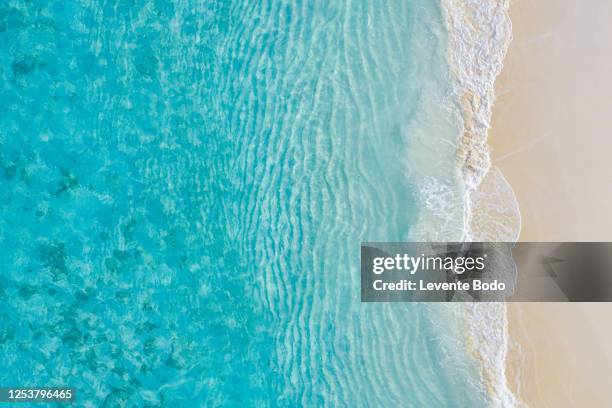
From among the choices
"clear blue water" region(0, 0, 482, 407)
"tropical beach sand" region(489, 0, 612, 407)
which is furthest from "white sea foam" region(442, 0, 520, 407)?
"clear blue water" region(0, 0, 482, 407)

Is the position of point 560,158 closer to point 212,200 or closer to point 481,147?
point 481,147

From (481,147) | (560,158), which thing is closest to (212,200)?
(481,147)

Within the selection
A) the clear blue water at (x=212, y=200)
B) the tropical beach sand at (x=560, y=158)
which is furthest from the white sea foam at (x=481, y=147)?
the clear blue water at (x=212, y=200)

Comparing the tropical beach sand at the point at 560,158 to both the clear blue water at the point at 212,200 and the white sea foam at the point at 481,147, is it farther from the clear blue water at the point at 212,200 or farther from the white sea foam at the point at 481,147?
the clear blue water at the point at 212,200

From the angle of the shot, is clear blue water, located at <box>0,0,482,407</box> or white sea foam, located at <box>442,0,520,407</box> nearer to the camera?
clear blue water, located at <box>0,0,482,407</box>

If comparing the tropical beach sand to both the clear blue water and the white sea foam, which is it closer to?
the white sea foam
